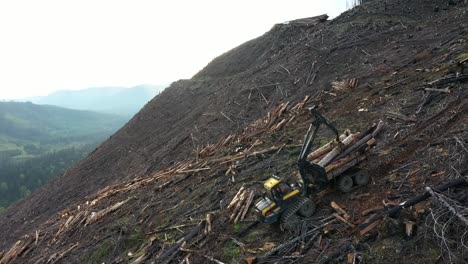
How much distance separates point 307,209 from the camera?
31.9ft

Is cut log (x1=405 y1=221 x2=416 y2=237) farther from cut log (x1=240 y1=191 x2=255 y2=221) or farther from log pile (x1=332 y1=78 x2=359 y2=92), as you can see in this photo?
log pile (x1=332 y1=78 x2=359 y2=92)

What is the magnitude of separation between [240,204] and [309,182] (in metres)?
2.96

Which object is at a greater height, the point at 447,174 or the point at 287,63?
the point at 287,63

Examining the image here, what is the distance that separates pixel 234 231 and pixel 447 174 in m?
6.32

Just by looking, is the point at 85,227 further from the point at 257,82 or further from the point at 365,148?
the point at 257,82

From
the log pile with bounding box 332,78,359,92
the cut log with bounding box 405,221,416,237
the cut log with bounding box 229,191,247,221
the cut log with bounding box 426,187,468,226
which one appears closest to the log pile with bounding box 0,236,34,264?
the cut log with bounding box 229,191,247,221

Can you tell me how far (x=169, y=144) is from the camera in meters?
25.5

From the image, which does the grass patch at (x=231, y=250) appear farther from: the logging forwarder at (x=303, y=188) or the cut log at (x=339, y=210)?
the cut log at (x=339, y=210)

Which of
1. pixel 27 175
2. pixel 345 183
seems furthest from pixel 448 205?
pixel 27 175

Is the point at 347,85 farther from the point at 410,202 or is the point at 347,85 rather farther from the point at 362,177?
the point at 410,202

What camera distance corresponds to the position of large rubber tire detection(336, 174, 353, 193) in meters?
9.95

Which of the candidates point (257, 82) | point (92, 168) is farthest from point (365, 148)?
point (92, 168)

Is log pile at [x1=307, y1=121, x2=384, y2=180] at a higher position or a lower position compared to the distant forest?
higher

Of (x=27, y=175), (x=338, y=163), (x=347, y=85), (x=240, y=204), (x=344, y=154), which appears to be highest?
(x=347, y=85)
